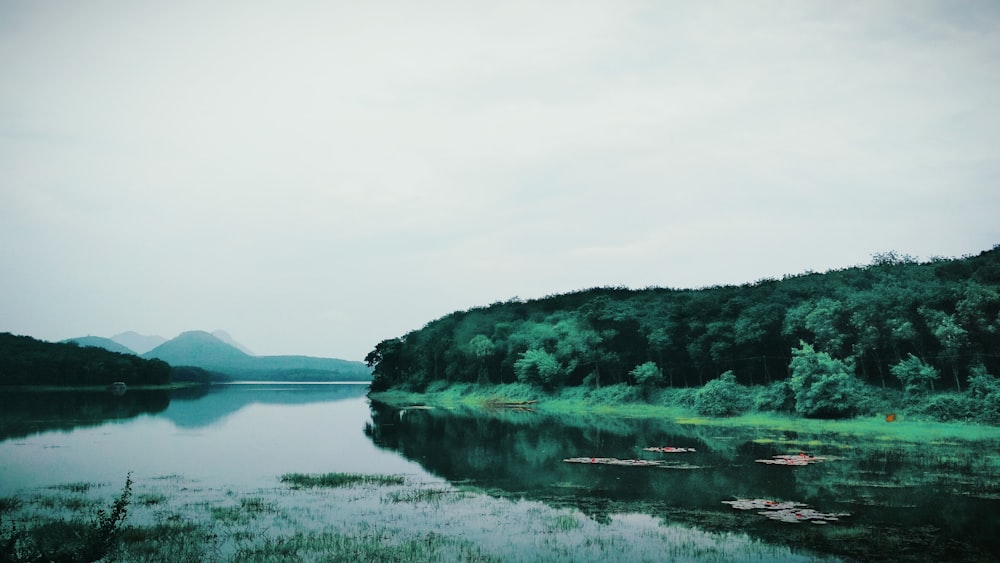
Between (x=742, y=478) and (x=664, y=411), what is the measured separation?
42.5 metres

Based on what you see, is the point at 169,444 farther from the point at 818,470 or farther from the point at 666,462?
the point at 818,470

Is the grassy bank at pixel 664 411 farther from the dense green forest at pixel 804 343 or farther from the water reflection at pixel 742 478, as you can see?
the water reflection at pixel 742 478

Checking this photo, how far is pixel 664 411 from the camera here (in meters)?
69.9

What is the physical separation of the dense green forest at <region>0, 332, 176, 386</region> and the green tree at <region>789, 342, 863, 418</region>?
144m

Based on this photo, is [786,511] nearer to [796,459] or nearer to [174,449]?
[796,459]

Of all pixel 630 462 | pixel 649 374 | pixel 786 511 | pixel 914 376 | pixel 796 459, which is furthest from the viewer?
pixel 649 374

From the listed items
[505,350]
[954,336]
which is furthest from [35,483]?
[505,350]

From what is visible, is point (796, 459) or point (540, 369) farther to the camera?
point (540, 369)

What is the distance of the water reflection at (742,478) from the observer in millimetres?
19719

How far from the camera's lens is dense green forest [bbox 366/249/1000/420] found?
49.1m

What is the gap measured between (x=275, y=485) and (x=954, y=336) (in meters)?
48.0

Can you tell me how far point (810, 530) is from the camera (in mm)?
18922

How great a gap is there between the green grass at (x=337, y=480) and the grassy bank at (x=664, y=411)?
31023mm

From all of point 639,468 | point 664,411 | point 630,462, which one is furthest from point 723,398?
point 639,468
